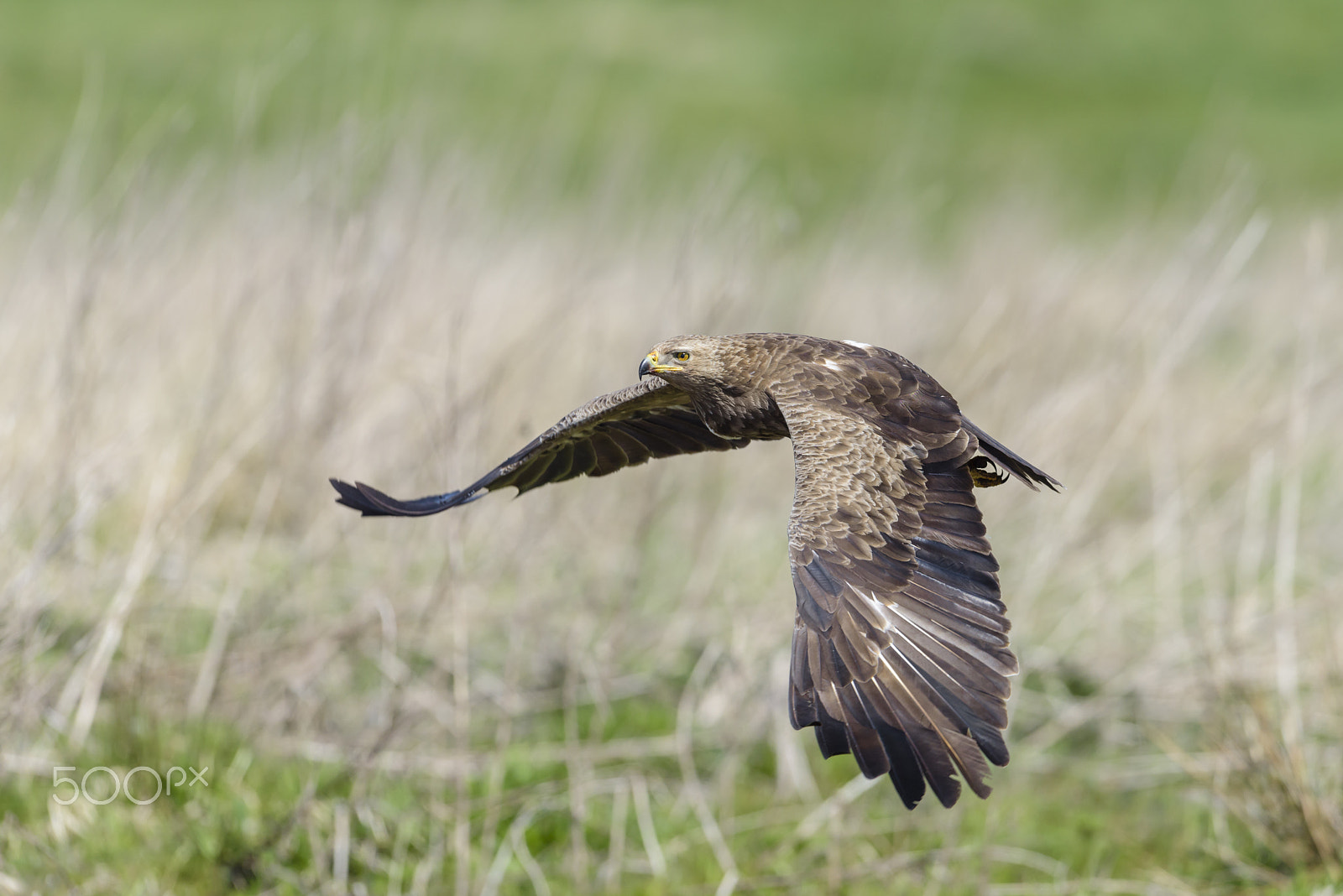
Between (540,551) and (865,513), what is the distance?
8.54 feet

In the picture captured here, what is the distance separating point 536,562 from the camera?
499 centimetres

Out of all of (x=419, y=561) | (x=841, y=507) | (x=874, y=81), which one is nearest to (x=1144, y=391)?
(x=841, y=507)

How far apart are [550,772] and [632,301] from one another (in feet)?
7.00

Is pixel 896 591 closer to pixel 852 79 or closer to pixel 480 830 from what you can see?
pixel 480 830

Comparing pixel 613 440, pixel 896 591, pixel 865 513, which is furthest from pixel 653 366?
pixel 896 591

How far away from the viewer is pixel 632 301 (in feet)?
19.0

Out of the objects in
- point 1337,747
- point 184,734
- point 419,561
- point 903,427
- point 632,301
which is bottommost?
point 184,734

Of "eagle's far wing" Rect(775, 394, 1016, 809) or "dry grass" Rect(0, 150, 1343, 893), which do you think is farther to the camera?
"dry grass" Rect(0, 150, 1343, 893)

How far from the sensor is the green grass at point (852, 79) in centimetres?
2125

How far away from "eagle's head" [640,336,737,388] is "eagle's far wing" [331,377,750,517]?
42 mm

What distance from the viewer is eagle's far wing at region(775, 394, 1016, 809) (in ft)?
6.57

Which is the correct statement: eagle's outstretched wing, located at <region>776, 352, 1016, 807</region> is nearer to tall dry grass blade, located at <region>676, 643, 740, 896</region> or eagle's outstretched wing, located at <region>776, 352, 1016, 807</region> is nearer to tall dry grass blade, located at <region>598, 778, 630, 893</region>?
tall dry grass blade, located at <region>676, 643, 740, 896</region>

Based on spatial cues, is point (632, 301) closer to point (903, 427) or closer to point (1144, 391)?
point (1144, 391)

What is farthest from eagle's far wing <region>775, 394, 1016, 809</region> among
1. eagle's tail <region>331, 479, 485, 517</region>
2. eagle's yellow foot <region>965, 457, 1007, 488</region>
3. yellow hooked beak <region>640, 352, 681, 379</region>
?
eagle's tail <region>331, 479, 485, 517</region>
